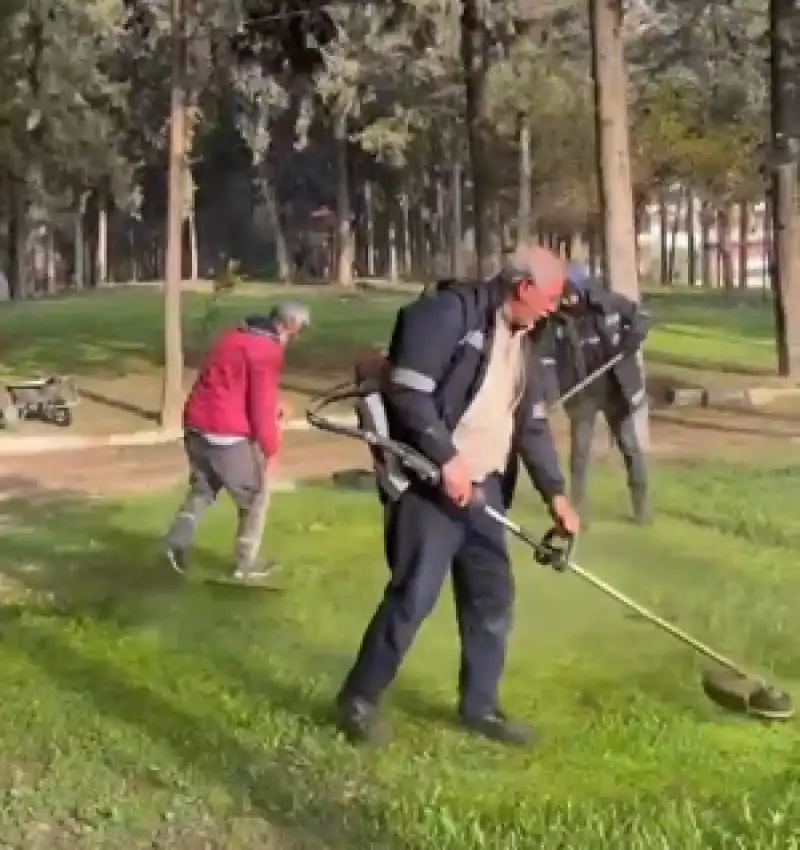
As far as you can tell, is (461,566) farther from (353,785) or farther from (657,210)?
(657,210)

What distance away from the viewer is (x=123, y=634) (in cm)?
808

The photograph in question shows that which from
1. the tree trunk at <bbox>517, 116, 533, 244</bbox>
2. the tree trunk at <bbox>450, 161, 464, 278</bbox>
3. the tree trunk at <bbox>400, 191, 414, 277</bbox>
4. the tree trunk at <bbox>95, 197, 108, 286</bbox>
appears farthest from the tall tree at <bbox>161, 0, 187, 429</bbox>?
the tree trunk at <bbox>400, 191, 414, 277</bbox>

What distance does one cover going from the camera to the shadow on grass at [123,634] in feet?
17.7

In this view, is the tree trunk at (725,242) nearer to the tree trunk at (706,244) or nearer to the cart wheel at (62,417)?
the tree trunk at (706,244)

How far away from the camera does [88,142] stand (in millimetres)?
39000

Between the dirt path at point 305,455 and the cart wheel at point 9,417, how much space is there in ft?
5.24

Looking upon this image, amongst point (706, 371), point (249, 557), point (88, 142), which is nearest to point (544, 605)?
point (249, 557)

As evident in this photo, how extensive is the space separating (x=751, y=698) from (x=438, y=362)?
71.3 inches

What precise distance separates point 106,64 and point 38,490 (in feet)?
96.1

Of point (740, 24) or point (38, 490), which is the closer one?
point (38, 490)

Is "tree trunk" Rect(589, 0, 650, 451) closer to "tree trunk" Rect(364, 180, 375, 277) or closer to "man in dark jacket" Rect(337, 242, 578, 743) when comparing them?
"man in dark jacket" Rect(337, 242, 578, 743)

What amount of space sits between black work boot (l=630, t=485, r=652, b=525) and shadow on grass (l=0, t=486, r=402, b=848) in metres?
2.96

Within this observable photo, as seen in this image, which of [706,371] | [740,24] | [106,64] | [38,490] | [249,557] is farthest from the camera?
[106,64]

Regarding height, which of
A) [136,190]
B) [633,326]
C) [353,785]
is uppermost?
[136,190]
